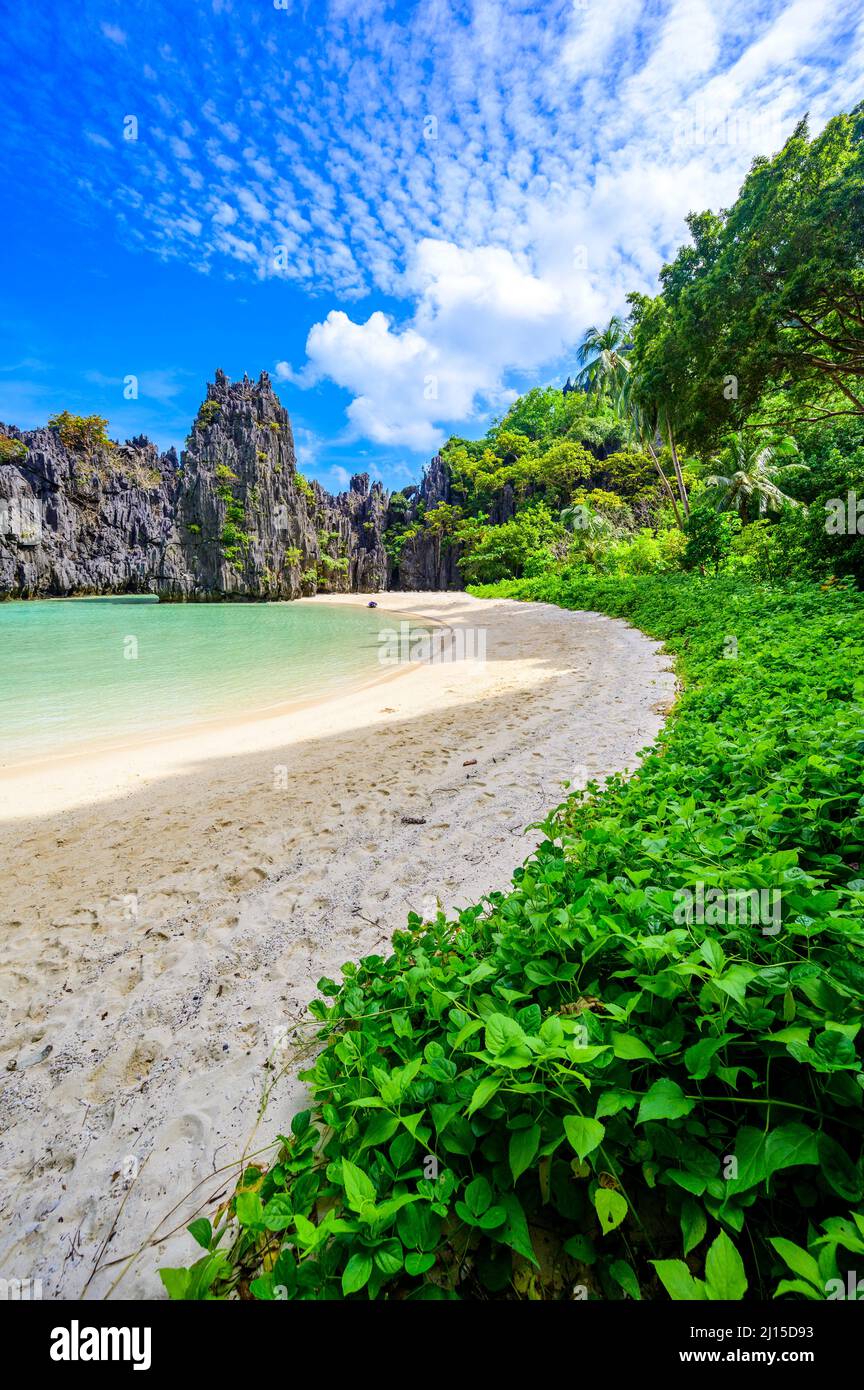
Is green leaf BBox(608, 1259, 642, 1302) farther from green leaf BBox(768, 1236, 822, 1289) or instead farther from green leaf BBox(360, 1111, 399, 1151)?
green leaf BBox(360, 1111, 399, 1151)

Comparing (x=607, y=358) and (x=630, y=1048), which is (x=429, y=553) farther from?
(x=630, y=1048)

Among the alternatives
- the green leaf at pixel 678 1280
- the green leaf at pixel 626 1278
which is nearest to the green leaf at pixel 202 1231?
the green leaf at pixel 626 1278

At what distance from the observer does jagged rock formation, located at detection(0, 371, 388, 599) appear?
58812 millimetres

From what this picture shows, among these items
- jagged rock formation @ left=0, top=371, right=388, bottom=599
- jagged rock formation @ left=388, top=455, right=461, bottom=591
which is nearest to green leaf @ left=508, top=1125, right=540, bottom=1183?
jagged rock formation @ left=0, top=371, right=388, bottom=599

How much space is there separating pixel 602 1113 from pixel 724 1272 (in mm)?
349

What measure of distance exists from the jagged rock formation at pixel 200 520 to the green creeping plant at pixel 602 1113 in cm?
6215

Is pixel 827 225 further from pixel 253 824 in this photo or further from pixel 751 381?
pixel 253 824

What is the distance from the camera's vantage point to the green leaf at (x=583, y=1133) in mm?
1277

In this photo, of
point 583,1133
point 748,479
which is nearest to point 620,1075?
point 583,1133

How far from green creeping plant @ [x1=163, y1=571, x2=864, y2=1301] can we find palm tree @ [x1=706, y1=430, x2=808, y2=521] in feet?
89.0

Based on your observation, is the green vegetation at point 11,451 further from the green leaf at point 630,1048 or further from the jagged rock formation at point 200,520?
the green leaf at point 630,1048

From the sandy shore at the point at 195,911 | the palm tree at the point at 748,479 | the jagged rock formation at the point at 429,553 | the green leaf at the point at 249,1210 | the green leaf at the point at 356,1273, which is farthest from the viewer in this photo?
the jagged rock formation at the point at 429,553

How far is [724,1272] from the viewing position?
3.88 feet
